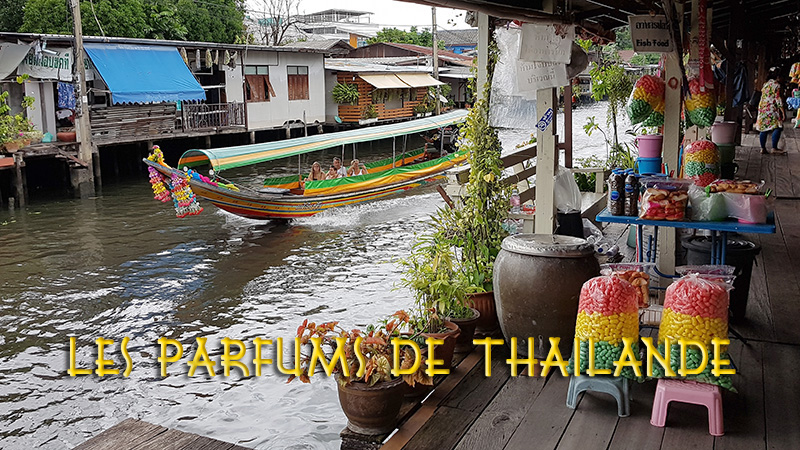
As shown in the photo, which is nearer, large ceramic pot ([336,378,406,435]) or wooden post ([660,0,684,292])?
large ceramic pot ([336,378,406,435])

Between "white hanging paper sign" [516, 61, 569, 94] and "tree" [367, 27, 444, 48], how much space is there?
128 feet

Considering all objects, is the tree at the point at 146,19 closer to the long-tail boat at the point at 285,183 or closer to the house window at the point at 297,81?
the house window at the point at 297,81

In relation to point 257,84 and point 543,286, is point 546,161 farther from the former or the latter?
point 257,84

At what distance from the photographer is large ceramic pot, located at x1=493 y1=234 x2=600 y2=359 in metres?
4.20

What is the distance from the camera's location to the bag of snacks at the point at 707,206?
4559 millimetres

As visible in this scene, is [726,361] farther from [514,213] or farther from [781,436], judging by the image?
[514,213]

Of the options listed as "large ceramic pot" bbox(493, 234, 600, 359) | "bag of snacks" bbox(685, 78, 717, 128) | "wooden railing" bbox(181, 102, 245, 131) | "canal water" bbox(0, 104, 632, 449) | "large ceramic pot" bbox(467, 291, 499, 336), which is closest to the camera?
"large ceramic pot" bbox(493, 234, 600, 359)

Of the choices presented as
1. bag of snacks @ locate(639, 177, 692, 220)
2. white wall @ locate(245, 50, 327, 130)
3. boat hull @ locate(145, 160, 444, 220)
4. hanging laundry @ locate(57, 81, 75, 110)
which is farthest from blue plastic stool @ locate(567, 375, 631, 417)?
white wall @ locate(245, 50, 327, 130)

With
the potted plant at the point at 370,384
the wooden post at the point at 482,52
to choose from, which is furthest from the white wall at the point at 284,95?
the potted plant at the point at 370,384

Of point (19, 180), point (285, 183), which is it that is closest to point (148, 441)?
point (285, 183)

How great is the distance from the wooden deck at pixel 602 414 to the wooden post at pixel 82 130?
1664 centimetres

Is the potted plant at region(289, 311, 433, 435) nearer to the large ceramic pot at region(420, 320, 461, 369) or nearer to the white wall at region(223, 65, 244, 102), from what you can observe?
the large ceramic pot at region(420, 320, 461, 369)

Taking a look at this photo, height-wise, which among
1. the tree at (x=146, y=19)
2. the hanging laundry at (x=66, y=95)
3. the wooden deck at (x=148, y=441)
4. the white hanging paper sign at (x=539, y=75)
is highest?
the tree at (x=146, y=19)

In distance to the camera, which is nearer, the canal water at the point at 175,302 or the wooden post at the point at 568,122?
the canal water at the point at 175,302
